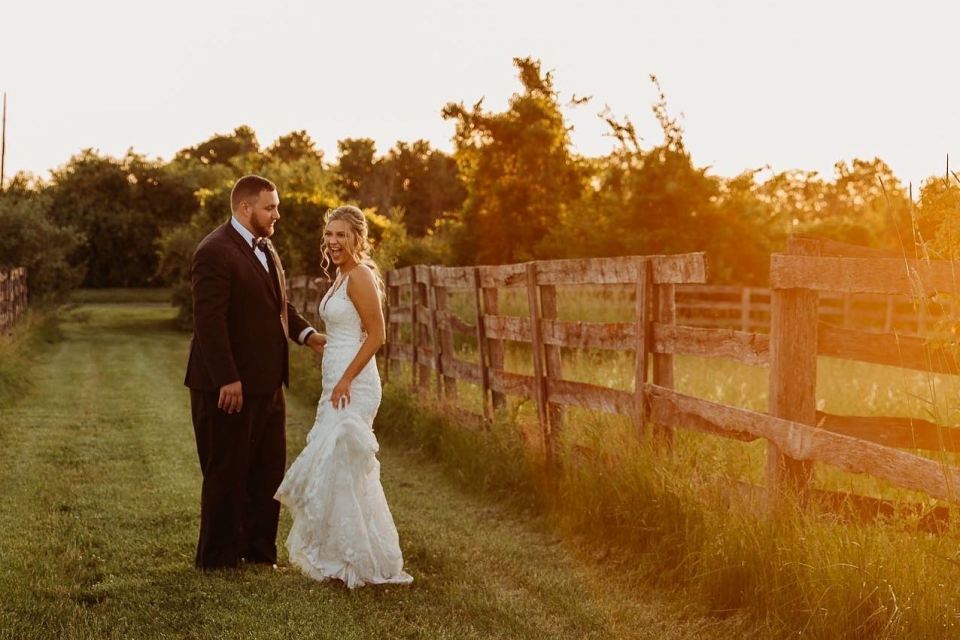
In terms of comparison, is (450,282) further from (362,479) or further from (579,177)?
(579,177)

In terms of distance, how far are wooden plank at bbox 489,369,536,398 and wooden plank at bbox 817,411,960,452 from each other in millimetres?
3619

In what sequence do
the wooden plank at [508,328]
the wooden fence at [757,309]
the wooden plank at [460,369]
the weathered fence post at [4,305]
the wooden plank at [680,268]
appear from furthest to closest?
the wooden fence at [757,309] → the weathered fence post at [4,305] → the wooden plank at [460,369] → the wooden plank at [508,328] → the wooden plank at [680,268]

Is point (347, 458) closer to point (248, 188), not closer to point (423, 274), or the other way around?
point (248, 188)

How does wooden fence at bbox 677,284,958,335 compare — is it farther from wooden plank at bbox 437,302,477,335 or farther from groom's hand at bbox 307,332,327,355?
groom's hand at bbox 307,332,327,355

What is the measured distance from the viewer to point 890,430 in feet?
17.2

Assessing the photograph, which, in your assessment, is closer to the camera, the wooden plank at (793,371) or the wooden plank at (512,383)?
the wooden plank at (793,371)

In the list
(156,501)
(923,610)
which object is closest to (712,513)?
(923,610)

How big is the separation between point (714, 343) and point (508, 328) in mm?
3289

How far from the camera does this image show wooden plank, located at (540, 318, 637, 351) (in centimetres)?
740

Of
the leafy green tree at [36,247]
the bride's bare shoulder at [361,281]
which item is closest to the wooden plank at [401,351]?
the bride's bare shoulder at [361,281]

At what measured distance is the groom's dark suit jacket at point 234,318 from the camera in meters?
5.84

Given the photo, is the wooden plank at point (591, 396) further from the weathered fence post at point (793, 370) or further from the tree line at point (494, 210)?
the tree line at point (494, 210)

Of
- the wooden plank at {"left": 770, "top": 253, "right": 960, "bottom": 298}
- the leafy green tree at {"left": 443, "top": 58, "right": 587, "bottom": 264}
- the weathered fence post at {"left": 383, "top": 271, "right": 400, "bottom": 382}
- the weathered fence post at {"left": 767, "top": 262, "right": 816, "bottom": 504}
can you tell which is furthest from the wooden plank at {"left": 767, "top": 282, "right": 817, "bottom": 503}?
the leafy green tree at {"left": 443, "top": 58, "right": 587, "bottom": 264}

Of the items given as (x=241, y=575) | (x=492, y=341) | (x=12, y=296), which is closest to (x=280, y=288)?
(x=241, y=575)
